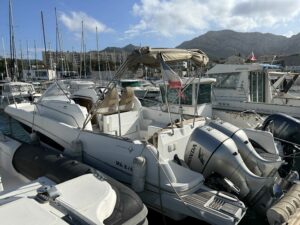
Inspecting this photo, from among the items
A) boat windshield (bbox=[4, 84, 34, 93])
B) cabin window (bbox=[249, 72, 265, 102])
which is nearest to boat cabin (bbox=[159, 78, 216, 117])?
cabin window (bbox=[249, 72, 265, 102])

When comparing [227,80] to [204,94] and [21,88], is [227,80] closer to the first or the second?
[204,94]

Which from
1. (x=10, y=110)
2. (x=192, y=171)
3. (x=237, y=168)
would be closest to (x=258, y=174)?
(x=237, y=168)

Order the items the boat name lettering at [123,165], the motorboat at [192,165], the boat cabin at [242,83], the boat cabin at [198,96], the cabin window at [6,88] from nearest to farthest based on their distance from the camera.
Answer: the motorboat at [192,165] → the boat name lettering at [123,165] → the boat cabin at [198,96] → the boat cabin at [242,83] → the cabin window at [6,88]

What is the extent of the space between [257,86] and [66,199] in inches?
436

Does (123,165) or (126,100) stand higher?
(126,100)

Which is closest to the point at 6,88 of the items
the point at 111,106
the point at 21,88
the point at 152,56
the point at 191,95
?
the point at 21,88

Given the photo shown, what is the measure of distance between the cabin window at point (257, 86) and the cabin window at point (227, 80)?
2.00ft

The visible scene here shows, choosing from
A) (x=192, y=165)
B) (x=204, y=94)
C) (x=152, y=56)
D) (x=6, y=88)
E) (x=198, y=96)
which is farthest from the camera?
(x=6, y=88)

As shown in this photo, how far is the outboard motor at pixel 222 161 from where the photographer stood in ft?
14.9

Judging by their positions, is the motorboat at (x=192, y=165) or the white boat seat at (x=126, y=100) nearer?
the motorboat at (x=192, y=165)

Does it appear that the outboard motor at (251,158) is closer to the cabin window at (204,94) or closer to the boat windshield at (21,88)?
the cabin window at (204,94)

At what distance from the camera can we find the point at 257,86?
12.7 meters

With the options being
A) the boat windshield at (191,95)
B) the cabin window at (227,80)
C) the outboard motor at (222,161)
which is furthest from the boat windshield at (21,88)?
the outboard motor at (222,161)

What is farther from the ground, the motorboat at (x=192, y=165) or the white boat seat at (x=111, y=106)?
the white boat seat at (x=111, y=106)
